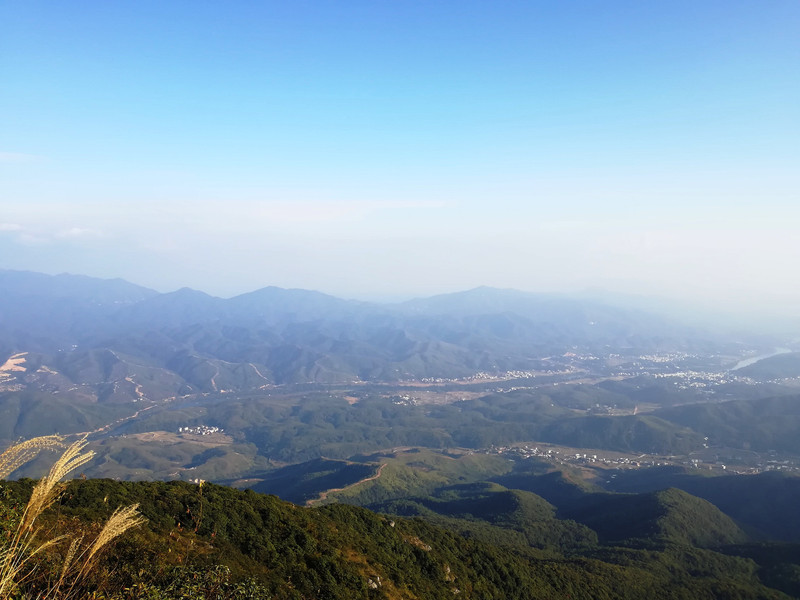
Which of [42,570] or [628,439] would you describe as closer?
[42,570]

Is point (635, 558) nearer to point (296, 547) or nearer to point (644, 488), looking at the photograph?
point (296, 547)

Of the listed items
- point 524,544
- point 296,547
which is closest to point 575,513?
point 524,544

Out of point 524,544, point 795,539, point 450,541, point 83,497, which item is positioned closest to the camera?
point 83,497

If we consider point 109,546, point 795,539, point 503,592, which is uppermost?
point 109,546

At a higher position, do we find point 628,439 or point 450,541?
point 450,541

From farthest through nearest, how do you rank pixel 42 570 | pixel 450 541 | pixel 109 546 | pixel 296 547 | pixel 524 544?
pixel 524 544 → pixel 450 541 → pixel 296 547 → pixel 109 546 → pixel 42 570

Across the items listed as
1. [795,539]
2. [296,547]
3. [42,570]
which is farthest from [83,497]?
[795,539]
